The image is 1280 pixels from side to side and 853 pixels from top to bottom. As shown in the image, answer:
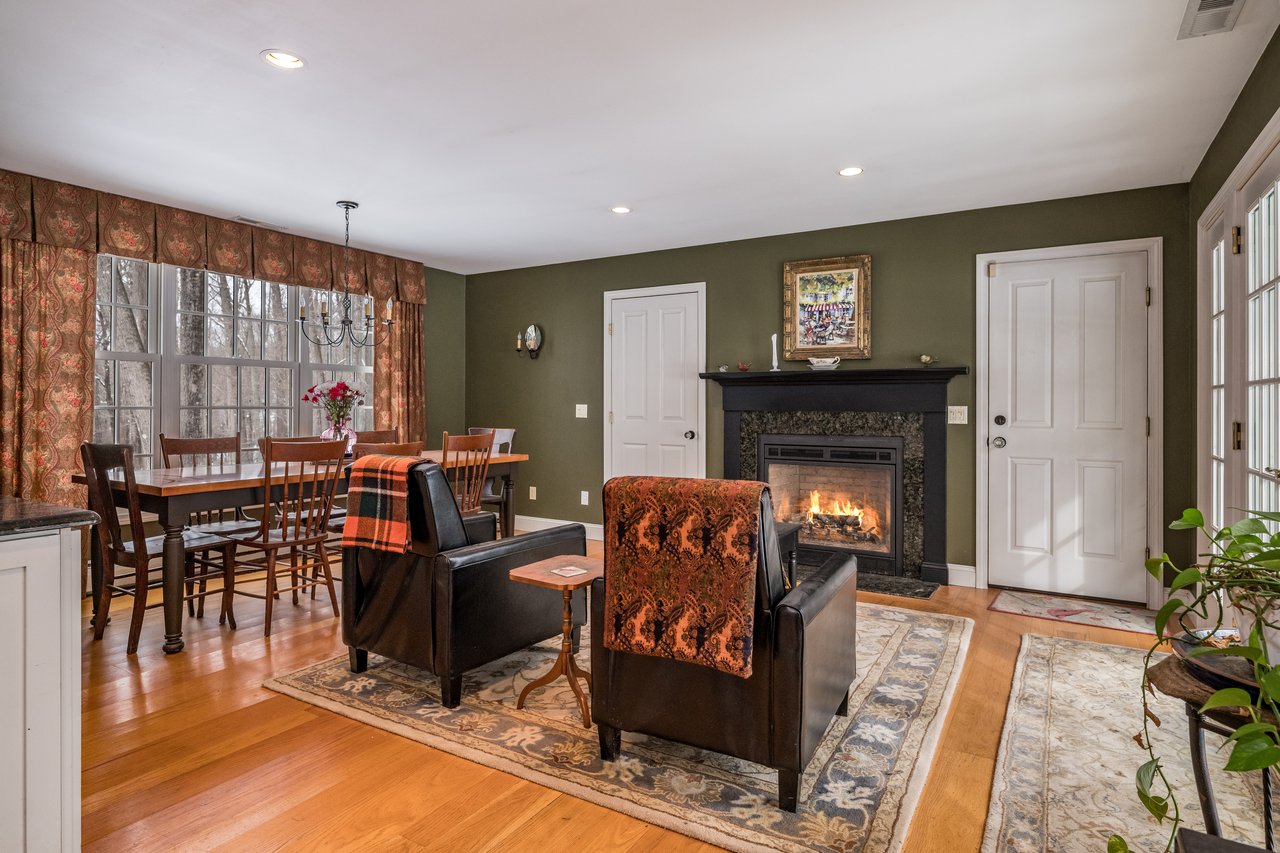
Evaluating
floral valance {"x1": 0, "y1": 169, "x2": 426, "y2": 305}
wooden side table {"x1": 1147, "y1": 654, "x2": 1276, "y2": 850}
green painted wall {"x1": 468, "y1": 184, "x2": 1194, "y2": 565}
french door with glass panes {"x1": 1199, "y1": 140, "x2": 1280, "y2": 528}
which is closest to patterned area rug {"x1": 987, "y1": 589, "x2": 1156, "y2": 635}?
green painted wall {"x1": 468, "y1": 184, "x2": 1194, "y2": 565}

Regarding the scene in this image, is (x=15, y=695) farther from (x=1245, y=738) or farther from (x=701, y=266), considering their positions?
(x=701, y=266)

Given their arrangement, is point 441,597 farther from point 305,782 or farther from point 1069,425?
point 1069,425

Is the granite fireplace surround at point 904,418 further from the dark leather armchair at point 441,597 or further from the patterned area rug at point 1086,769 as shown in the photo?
the dark leather armchair at point 441,597

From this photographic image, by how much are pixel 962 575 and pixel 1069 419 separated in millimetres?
1179

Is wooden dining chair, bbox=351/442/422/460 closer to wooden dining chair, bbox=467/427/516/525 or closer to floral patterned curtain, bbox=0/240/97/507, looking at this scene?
wooden dining chair, bbox=467/427/516/525

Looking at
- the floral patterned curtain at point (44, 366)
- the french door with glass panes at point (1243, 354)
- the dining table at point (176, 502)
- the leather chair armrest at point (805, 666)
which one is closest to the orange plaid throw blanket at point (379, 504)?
the dining table at point (176, 502)

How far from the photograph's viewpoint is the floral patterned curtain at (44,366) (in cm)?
389

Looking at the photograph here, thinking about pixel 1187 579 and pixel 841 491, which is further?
pixel 841 491

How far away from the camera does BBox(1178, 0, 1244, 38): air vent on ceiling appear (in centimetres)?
223

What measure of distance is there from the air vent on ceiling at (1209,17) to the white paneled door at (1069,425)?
1997 mm

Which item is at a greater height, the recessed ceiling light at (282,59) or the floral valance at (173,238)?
the recessed ceiling light at (282,59)

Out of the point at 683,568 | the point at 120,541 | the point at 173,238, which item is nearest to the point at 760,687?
the point at 683,568

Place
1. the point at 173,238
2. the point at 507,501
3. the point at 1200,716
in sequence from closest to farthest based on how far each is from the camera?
the point at 1200,716
the point at 173,238
the point at 507,501

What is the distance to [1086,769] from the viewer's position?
2227mm
